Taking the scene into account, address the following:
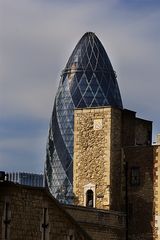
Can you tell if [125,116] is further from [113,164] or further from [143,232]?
[143,232]

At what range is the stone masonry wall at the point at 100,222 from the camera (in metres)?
60.8

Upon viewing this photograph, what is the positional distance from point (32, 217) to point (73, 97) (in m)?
73.8

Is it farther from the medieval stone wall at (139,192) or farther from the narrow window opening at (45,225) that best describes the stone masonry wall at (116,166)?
the narrow window opening at (45,225)

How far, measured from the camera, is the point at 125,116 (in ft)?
219

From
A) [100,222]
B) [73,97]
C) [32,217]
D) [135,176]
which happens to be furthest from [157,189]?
[73,97]

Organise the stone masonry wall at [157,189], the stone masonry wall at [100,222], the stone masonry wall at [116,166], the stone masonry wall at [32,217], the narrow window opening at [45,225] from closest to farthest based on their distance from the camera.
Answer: the stone masonry wall at [32,217] < the narrow window opening at [45,225] < the stone masonry wall at [100,222] < the stone masonry wall at [157,189] < the stone masonry wall at [116,166]

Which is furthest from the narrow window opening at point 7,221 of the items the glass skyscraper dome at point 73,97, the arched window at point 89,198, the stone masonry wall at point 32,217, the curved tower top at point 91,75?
the curved tower top at point 91,75

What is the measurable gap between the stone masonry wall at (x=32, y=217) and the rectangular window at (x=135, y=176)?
20646 mm

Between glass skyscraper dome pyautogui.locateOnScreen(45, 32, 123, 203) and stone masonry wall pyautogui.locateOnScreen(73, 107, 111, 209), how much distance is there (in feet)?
129

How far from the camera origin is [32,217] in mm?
41969

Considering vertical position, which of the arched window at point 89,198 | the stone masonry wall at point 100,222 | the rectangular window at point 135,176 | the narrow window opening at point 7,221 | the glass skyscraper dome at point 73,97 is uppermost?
the glass skyscraper dome at point 73,97

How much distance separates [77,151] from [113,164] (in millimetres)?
3015

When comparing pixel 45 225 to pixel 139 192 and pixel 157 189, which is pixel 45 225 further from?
pixel 139 192

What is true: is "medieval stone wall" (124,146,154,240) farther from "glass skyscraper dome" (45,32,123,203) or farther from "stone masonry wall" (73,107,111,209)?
"glass skyscraper dome" (45,32,123,203)
